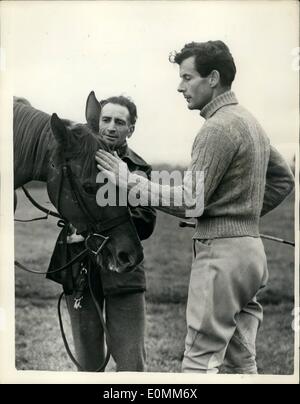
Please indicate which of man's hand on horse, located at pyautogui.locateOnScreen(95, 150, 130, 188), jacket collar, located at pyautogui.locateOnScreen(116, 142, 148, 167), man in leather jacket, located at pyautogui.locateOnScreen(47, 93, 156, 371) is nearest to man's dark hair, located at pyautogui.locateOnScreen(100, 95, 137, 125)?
man in leather jacket, located at pyautogui.locateOnScreen(47, 93, 156, 371)

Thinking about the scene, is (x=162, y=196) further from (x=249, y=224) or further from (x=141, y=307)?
(x=141, y=307)

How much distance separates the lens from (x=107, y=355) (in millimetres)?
3006

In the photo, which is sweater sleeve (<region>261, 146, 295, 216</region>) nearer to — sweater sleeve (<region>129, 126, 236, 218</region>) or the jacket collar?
sweater sleeve (<region>129, 126, 236, 218</region>)

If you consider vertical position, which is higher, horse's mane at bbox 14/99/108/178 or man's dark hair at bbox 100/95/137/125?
man's dark hair at bbox 100/95/137/125

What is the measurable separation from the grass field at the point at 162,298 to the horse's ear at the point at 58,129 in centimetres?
28

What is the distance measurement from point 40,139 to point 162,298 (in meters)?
0.82

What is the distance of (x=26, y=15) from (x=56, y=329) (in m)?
1.32

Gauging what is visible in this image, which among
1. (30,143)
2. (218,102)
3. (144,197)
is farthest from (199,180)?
(30,143)

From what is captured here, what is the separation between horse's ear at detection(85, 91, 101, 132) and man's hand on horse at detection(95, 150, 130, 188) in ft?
0.43

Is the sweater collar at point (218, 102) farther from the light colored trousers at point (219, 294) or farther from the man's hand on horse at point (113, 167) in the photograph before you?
the light colored trousers at point (219, 294)

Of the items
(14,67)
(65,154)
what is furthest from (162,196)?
(14,67)

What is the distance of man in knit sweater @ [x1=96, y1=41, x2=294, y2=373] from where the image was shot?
2740 mm

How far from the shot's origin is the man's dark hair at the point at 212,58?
2860 millimetres

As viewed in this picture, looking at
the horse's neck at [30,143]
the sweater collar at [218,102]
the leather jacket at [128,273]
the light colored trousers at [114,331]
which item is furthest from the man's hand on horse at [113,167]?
the light colored trousers at [114,331]
